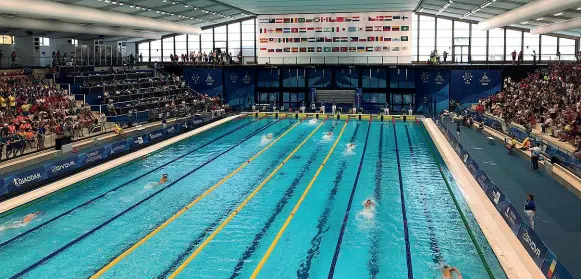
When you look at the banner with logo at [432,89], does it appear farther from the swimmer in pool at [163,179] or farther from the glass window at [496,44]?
the swimmer in pool at [163,179]

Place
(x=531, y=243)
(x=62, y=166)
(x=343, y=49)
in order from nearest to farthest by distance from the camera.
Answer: (x=531, y=243) < (x=62, y=166) < (x=343, y=49)

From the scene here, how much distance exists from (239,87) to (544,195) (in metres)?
31.9

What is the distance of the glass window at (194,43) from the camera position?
149ft

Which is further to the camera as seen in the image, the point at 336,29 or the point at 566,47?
the point at 336,29

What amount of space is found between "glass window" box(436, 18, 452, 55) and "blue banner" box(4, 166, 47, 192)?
32681 millimetres

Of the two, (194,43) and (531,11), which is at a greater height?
(194,43)

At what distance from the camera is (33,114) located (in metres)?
24.3

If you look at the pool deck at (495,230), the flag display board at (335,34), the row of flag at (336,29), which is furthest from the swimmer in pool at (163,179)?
the row of flag at (336,29)

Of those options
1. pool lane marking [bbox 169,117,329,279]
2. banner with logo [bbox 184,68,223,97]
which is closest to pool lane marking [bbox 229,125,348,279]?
pool lane marking [bbox 169,117,329,279]

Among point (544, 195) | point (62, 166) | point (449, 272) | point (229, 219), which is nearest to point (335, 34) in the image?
point (62, 166)

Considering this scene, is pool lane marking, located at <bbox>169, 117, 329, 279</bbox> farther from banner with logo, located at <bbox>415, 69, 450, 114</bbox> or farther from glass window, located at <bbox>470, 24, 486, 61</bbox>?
glass window, located at <bbox>470, 24, 486, 61</bbox>

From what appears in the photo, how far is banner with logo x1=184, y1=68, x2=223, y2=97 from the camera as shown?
4328 cm

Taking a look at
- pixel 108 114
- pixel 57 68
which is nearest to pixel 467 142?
pixel 108 114

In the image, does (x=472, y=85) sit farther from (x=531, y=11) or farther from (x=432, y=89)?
(x=531, y=11)
